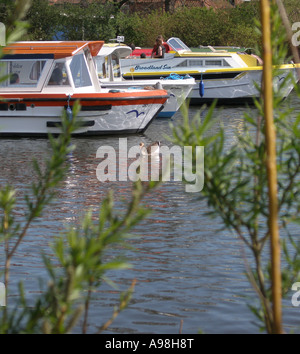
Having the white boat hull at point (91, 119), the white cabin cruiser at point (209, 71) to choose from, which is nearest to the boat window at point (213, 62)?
the white cabin cruiser at point (209, 71)

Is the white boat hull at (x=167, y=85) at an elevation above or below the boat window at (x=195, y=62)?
below

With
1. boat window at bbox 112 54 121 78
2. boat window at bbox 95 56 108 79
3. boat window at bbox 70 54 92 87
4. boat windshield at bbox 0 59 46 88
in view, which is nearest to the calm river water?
boat windshield at bbox 0 59 46 88

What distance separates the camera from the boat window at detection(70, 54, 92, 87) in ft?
60.1

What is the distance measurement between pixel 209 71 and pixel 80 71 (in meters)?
8.19

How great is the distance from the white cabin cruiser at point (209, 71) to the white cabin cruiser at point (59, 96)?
6958 mm

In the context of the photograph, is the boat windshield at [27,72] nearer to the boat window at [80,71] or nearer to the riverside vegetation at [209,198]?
the boat window at [80,71]

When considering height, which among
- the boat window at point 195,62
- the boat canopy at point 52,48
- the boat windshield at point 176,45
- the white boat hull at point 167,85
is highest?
the boat windshield at point 176,45

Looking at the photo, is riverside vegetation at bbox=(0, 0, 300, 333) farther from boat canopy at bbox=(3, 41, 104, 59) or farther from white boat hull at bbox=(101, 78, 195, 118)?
white boat hull at bbox=(101, 78, 195, 118)

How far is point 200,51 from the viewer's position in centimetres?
2862

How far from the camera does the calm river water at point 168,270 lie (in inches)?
258

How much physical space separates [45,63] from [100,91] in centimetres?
153

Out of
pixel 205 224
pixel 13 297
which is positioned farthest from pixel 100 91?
pixel 13 297

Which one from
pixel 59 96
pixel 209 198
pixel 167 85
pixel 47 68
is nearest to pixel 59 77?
pixel 47 68

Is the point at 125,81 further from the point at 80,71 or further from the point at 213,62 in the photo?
the point at 213,62
